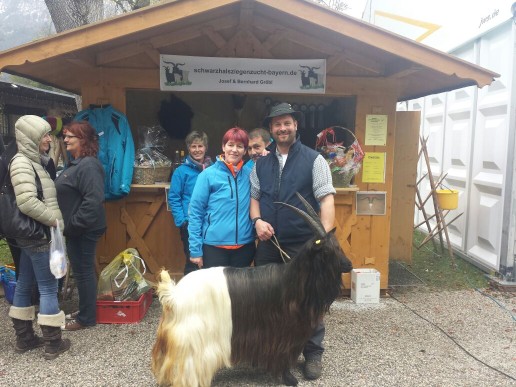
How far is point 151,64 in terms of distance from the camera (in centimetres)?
486

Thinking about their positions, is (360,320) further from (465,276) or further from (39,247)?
(39,247)

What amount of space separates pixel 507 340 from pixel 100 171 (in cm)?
395

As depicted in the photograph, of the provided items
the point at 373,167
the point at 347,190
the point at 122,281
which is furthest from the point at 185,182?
the point at 373,167

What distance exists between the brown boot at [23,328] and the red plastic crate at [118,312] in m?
0.64

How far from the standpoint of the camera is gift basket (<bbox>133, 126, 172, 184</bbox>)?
4910 millimetres

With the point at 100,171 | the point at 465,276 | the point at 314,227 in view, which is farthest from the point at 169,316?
the point at 465,276

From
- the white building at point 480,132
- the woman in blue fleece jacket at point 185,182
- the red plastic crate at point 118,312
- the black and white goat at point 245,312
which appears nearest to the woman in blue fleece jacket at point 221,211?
the black and white goat at point 245,312

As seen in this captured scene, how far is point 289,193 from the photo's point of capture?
3.31 metres

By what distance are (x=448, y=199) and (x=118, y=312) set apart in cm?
474

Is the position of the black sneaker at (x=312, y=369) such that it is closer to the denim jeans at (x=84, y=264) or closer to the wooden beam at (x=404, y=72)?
the denim jeans at (x=84, y=264)

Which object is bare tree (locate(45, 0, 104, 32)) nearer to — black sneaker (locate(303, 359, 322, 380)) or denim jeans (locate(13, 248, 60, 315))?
denim jeans (locate(13, 248, 60, 315))

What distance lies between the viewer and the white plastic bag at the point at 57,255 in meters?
3.43

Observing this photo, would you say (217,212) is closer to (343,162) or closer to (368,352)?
(368,352)

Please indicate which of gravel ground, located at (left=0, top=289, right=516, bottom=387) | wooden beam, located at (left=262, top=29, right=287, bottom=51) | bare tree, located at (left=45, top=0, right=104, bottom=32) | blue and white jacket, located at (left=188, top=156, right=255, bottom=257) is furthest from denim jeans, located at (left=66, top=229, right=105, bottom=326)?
bare tree, located at (left=45, top=0, right=104, bottom=32)
